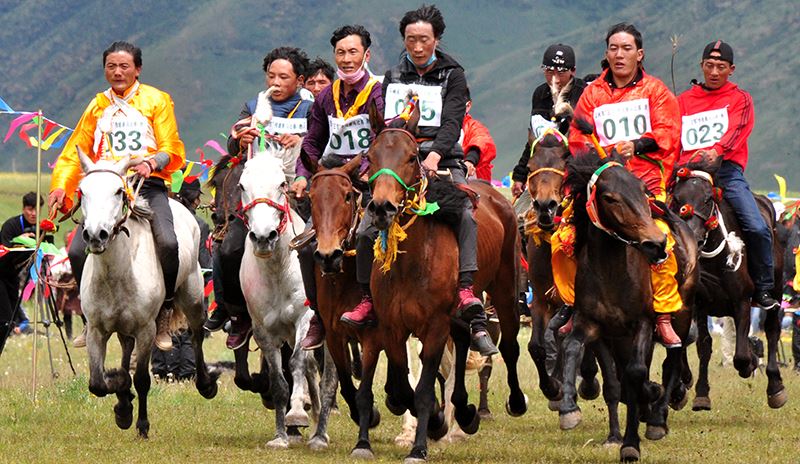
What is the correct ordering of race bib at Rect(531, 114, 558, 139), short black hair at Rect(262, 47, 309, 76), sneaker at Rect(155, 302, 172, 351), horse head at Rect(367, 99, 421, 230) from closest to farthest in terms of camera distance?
horse head at Rect(367, 99, 421, 230) → sneaker at Rect(155, 302, 172, 351) → race bib at Rect(531, 114, 558, 139) → short black hair at Rect(262, 47, 309, 76)

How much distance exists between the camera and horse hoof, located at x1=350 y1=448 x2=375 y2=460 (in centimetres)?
1149

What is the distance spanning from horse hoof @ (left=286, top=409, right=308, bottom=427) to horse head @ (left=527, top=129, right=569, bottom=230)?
8.15ft

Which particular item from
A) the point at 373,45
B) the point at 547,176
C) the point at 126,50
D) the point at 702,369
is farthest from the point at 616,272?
the point at 373,45

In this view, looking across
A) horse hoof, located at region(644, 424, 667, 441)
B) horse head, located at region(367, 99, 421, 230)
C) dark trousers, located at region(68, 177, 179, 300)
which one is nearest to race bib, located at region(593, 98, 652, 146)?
horse head, located at region(367, 99, 421, 230)

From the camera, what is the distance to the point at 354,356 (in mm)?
14789

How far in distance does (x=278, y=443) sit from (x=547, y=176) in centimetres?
313

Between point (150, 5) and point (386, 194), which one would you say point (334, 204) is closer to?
point (386, 194)

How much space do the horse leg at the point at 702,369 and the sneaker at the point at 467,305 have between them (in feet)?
14.7

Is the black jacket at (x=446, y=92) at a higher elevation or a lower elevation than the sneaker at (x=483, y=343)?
higher

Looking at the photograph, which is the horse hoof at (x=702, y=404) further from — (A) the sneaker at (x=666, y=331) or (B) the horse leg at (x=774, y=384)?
(A) the sneaker at (x=666, y=331)

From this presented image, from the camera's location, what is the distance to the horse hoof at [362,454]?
11.5 m

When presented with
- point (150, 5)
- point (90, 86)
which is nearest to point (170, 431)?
point (90, 86)

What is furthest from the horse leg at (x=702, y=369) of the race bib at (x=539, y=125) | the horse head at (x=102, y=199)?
the horse head at (x=102, y=199)

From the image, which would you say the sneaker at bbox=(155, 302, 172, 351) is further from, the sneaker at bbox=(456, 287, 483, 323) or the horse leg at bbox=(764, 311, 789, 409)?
the horse leg at bbox=(764, 311, 789, 409)
